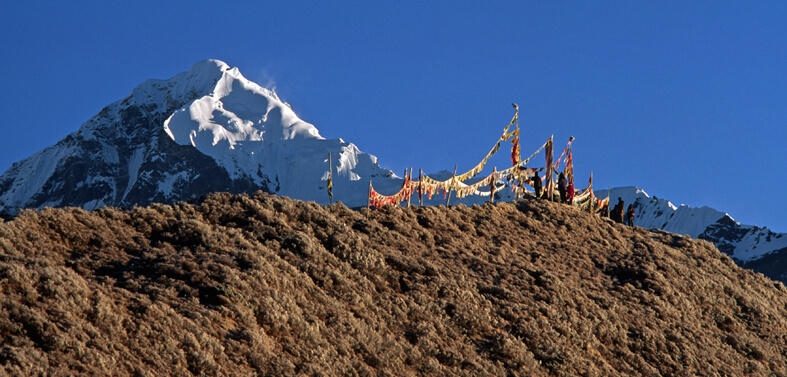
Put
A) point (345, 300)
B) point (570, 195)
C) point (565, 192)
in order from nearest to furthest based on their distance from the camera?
point (345, 300)
point (565, 192)
point (570, 195)

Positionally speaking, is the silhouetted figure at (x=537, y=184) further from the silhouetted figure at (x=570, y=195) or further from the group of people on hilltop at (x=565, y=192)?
the silhouetted figure at (x=570, y=195)

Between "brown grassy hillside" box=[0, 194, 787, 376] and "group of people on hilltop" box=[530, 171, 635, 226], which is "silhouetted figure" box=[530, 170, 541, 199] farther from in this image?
"brown grassy hillside" box=[0, 194, 787, 376]

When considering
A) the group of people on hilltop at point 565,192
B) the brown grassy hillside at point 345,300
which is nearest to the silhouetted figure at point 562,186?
the group of people on hilltop at point 565,192

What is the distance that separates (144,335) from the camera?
11.5 m

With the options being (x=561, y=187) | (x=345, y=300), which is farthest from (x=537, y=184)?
(x=345, y=300)

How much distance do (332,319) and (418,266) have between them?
3.60 m

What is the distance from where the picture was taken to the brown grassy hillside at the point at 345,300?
11.6 meters

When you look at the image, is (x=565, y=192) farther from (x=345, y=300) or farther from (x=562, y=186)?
(x=345, y=300)

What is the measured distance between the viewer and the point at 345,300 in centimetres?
1480

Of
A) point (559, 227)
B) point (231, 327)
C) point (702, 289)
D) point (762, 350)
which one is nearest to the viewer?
point (231, 327)

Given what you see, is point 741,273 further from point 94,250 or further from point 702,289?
point 94,250

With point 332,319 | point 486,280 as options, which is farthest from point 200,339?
point 486,280

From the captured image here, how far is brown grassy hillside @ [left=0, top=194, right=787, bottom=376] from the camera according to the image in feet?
38.1

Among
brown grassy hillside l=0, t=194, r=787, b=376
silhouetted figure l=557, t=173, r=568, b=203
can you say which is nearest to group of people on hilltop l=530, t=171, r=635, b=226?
silhouetted figure l=557, t=173, r=568, b=203
